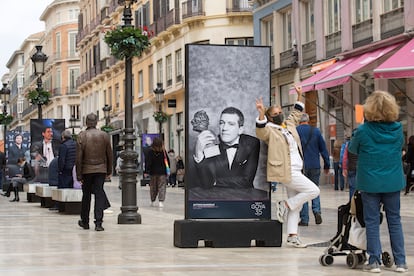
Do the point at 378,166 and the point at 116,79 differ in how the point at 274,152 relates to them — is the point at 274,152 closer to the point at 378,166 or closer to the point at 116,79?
the point at 378,166

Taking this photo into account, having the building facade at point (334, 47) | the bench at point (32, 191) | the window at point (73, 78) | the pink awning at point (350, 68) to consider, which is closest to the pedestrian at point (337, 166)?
the building facade at point (334, 47)

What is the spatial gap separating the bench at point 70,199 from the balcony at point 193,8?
28.6 metres

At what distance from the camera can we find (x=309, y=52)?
120 ft

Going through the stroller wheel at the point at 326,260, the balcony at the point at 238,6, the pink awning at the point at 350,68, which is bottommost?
the stroller wheel at the point at 326,260

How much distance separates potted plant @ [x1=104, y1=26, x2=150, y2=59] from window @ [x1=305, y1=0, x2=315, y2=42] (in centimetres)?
1906

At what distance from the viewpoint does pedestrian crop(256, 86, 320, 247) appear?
11656 mm

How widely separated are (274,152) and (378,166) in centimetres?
238

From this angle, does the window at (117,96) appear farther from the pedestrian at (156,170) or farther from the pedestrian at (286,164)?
the pedestrian at (286,164)

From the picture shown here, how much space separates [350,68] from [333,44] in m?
5.30

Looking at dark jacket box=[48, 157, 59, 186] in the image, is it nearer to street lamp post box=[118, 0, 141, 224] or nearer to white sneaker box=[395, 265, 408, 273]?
street lamp post box=[118, 0, 141, 224]

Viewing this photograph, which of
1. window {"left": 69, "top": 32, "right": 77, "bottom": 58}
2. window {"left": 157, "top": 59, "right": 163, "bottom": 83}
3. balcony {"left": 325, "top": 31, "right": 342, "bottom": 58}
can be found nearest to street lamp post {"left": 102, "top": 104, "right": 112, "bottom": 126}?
→ window {"left": 157, "top": 59, "right": 163, "bottom": 83}

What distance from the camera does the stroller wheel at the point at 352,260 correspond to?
9.65 meters

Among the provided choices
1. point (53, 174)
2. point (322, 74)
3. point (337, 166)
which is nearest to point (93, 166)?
point (53, 174)

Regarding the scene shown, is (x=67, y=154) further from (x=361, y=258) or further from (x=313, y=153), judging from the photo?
(x=361, y=258)
